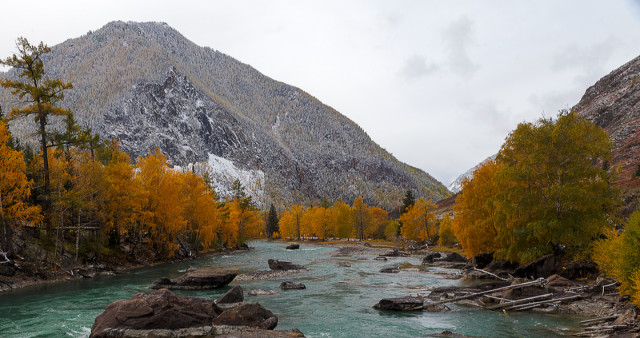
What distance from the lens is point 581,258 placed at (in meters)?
34.2

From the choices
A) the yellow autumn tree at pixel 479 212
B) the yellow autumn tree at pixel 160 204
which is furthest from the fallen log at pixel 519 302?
the yellow autumn tree at pixel 160 204

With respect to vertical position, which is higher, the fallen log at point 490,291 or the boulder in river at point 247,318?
the boulder in river at point 247,318

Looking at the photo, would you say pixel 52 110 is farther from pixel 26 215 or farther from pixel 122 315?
pixel 122 315

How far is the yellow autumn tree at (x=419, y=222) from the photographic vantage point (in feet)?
308

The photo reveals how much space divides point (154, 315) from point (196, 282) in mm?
17605

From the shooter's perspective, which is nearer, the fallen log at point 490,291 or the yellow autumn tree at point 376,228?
the fallen log at point 490,291

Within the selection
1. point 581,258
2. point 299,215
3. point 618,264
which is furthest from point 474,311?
point 299,215

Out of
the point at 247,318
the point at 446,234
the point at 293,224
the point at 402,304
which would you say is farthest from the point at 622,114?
the point at 247,318

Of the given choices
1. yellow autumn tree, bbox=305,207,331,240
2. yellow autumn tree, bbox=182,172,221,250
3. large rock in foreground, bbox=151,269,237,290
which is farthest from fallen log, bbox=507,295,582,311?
yellow autumn tree, bbox=305,207,331,240

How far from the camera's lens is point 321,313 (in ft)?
86.6

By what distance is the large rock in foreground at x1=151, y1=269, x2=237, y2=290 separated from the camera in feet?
119

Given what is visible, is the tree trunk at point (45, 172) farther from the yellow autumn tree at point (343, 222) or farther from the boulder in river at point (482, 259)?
the yellow autumn tree at point (343, 222)

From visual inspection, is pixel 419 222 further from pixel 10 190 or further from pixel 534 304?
pixel 10 190

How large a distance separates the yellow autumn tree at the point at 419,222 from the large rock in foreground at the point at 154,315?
7840 cm
